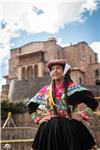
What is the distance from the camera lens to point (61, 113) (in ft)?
10.2

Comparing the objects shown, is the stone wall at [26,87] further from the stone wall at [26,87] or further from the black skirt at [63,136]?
the black skirt at [63,136]

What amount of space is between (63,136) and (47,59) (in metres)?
33.2

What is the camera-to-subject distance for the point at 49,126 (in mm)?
3053

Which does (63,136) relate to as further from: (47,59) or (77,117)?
(47,59)

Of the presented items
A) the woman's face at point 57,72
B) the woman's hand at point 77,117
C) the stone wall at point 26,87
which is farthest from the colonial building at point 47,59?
the woman's hand at point 77,117

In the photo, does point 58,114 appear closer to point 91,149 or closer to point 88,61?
point 91,149

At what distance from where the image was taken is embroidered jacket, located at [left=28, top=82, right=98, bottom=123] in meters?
3.14

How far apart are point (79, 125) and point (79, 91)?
1.05 ft

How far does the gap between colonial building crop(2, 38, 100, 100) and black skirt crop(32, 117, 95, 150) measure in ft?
102

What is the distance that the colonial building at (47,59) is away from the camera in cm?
3541

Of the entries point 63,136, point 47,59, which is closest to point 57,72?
point 63,136

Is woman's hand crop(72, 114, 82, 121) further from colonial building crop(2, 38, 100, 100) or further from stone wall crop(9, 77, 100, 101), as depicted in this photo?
colonial building crop(2, 38, 100, 100)

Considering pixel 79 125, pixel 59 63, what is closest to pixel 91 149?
pixel 79 125

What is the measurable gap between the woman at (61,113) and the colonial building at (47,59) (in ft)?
101
